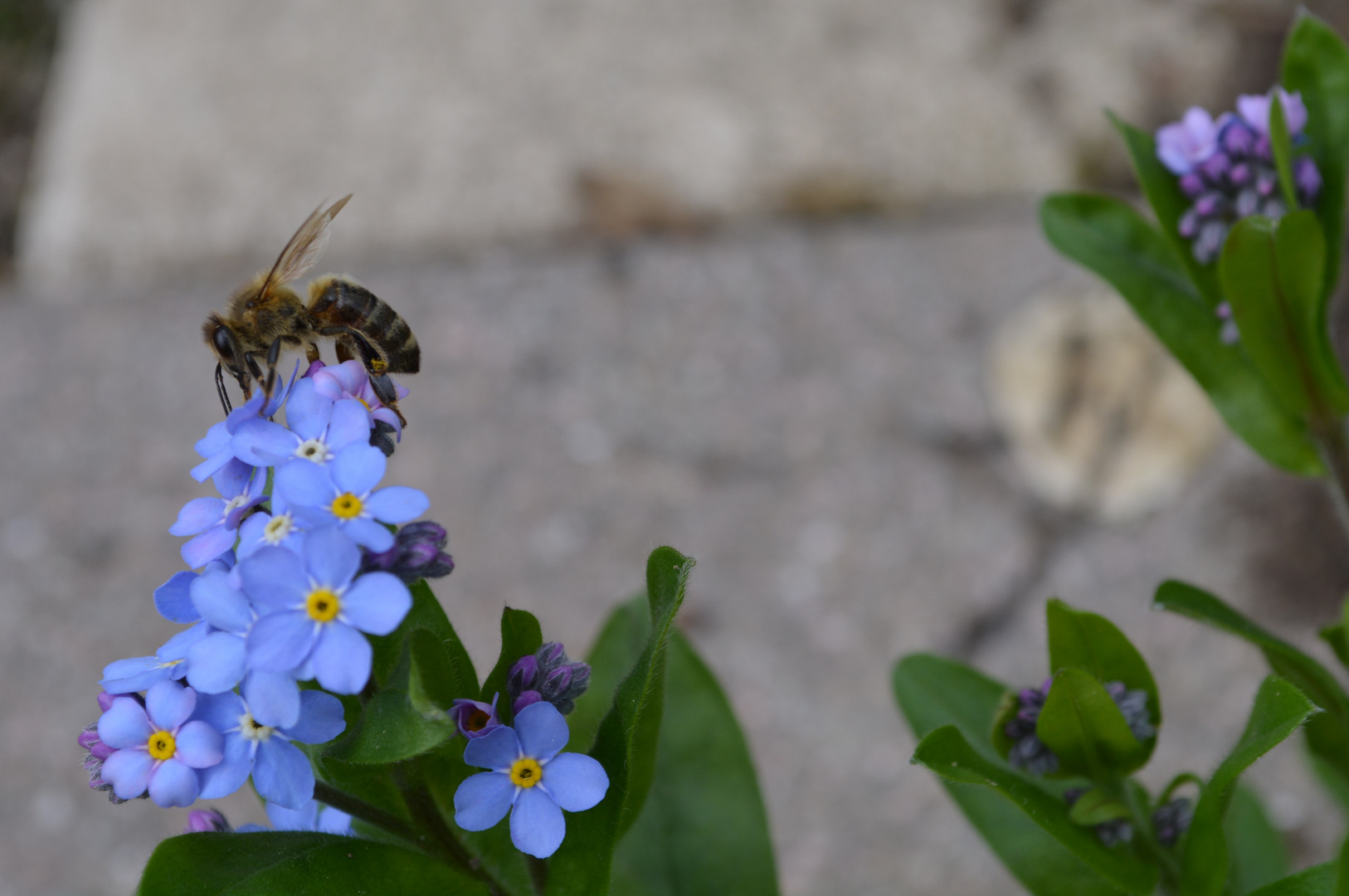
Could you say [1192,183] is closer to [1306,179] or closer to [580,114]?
[1306,179]

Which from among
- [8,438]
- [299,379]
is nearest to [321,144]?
[8,438]

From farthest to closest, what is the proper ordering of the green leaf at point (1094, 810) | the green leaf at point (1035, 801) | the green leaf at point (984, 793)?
the green leaf at point (984, 793) < the green leaf at point (1094, 810) < the green leaf at point (1035, 801)

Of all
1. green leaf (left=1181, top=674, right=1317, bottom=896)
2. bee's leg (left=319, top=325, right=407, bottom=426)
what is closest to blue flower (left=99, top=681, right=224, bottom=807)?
bee's leg (left=319, top=325, right=407, bottom=426)

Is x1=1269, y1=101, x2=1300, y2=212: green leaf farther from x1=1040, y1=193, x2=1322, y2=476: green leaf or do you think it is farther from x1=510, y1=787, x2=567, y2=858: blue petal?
x1=510, y1=787, x2=567, y2=858: blue petal

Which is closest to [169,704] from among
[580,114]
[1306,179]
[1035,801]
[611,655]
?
[611,655]

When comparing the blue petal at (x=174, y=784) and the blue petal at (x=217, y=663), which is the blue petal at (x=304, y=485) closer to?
the blue petal at (x=217, y=663)

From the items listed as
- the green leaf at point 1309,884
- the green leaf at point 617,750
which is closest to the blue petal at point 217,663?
the green leaf at point 617,750
